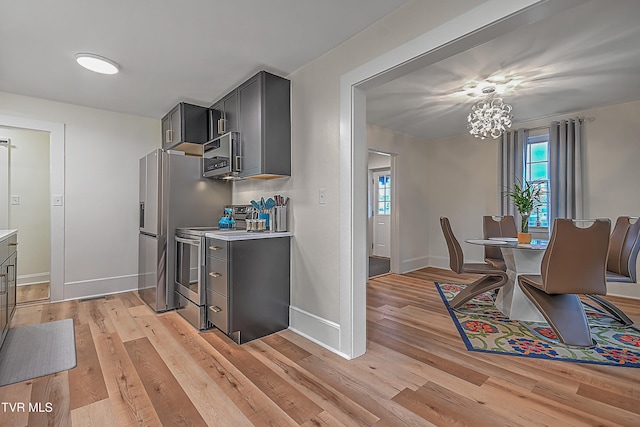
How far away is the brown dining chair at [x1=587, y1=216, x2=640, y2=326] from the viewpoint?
2.79m

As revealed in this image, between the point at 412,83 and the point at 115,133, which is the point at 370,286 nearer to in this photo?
the point at 412,83

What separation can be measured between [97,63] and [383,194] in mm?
5583

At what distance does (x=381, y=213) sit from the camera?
6969mm

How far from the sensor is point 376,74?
6.62ft

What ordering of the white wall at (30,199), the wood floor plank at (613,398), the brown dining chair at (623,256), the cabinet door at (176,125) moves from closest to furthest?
1. the wood floor plank at (613,398)
2. the brown dining chair at (623,256)
3. the cabinet door at (176,125)
4. the white wall at (30,199)

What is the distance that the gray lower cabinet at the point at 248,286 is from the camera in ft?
7.87

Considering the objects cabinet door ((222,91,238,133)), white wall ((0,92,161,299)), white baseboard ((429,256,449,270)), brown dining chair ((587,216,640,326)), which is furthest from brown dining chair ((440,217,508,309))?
white wall ((0,92,161,299))

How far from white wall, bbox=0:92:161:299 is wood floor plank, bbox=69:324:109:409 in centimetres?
155

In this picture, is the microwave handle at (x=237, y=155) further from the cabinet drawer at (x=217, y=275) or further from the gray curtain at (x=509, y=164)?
the gray curtain at (x=509, y=164)

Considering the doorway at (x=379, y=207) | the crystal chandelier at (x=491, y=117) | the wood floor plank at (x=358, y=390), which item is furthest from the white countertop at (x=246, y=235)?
the doorway at (x=379, y=207)

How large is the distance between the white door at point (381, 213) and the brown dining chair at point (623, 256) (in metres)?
4.00

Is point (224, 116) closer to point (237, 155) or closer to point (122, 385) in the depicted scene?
point (237, 155)

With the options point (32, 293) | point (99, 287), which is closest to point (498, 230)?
point (99, 287)

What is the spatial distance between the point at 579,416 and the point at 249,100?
3102 millimetres
